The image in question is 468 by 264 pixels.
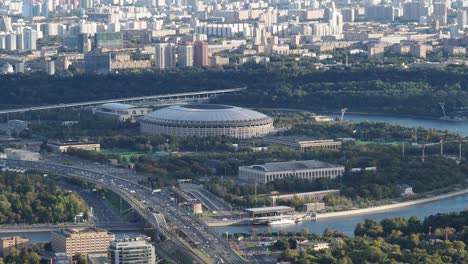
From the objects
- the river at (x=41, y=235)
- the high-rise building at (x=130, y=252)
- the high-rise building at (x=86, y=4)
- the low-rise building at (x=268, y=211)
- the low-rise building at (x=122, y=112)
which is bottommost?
the high-rise building at (x=86, y=4)

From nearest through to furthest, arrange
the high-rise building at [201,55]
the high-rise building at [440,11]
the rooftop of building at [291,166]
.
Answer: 1. the rooftop of building at [291,166]
2. the high-rise building at [201,55]
3. the high-rise building at [440,11]

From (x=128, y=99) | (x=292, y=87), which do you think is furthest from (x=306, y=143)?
(x=292, y=87)

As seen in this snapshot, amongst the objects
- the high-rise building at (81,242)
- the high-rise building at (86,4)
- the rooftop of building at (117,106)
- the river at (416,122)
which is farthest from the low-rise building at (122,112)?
the high-rise building at (86,4)

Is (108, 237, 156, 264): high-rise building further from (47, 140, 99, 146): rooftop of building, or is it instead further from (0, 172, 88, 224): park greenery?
(47, 140, 99, 146): rooftop of building

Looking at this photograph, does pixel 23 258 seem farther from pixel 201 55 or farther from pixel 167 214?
pixel 201 55

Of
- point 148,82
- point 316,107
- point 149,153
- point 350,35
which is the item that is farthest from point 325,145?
point 350,35

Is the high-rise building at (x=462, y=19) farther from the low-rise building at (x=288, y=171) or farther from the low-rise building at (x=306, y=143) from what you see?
the low-rise building at (x=288, y=171)
